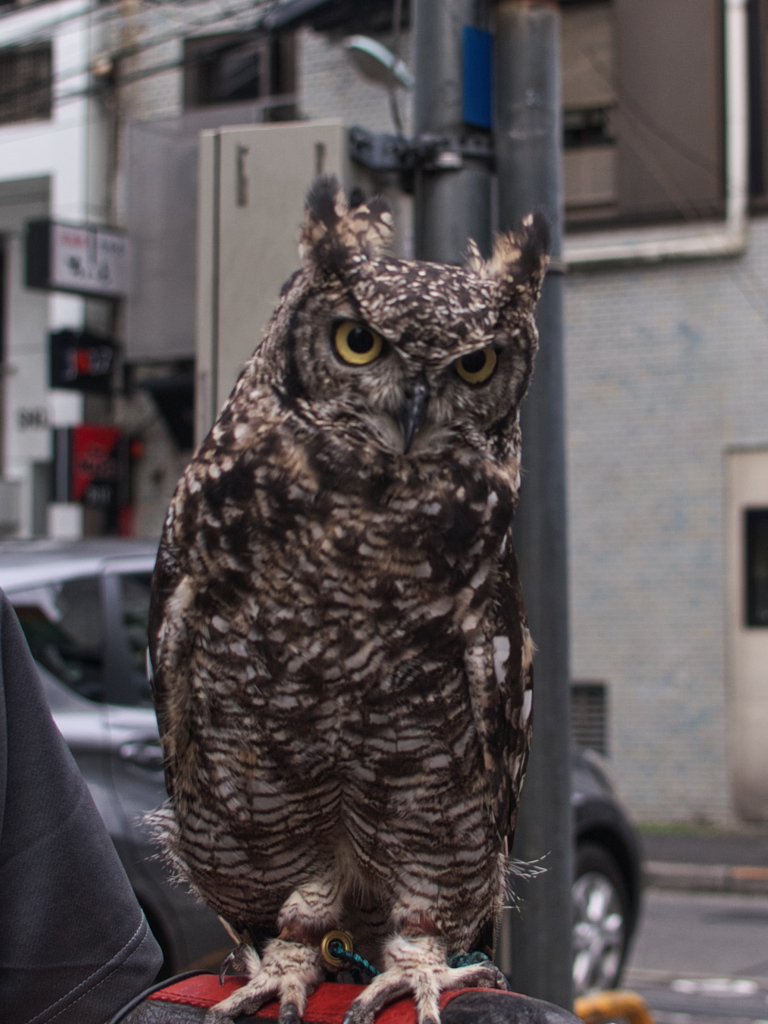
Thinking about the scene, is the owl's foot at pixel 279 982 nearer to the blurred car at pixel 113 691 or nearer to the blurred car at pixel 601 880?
the blurred car at pixel 113 691

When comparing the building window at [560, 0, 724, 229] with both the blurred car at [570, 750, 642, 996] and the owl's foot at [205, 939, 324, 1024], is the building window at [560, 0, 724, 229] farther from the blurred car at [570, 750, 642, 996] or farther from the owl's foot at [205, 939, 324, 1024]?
the owl's foot at [205, 939, 324, 1024]

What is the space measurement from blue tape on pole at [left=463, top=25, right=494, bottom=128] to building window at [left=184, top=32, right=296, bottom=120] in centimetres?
1068

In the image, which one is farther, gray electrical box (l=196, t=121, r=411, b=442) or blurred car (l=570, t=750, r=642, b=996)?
blurred car (l=570, t=750, r=642, b=996)

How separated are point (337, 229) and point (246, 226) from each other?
942 millimetres

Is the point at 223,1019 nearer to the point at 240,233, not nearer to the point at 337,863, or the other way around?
the point at 337,863

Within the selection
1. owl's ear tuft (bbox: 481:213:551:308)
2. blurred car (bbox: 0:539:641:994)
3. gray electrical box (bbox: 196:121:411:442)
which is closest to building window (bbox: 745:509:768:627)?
blurred car (bbox: 0:539:641:994)

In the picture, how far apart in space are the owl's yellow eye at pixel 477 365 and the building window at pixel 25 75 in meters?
13.7

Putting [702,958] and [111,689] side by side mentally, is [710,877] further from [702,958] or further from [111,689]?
[111,689]

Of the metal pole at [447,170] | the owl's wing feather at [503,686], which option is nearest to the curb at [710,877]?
the metal pole at [447,170]

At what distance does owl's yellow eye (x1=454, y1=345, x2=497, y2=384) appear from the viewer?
5.77 ft

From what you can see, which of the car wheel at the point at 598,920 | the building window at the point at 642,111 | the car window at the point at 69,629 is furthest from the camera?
the building window at the point at 642,111

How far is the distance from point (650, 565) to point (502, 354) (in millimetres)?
9079

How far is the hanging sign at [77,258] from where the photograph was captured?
11742 mm

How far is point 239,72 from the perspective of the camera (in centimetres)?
1312
